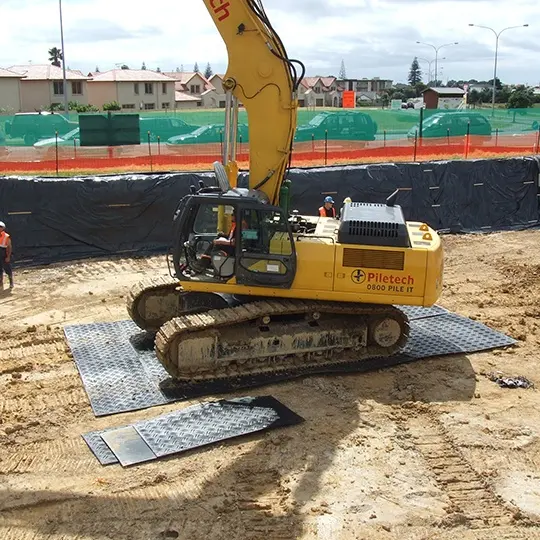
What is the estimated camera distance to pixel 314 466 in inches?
276

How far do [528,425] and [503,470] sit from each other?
3.58 feet

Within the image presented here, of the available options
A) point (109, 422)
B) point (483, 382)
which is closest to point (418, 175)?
point (483, 382)

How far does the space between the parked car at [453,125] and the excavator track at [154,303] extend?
2159 centimetres

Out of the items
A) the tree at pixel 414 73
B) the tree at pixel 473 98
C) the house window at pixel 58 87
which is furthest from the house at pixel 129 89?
the tree at pixel 414 73

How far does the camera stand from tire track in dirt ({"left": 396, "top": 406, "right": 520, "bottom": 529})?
20.5 ft

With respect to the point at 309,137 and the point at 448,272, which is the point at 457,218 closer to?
the point at 448,272

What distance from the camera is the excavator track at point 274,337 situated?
28.2 feet

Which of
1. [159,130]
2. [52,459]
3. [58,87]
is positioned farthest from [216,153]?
[58,87]

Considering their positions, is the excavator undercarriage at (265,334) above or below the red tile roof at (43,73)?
below

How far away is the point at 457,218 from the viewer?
18078 millimetres

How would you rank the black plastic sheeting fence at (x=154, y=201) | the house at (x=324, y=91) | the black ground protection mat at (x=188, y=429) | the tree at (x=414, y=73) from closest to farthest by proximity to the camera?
1. the black ground protection mat at (x=188, y=429)
2. the black plastic sheeting fence at (x=154, y=201)
3. the house at (x=324, y=91)
4. the tree at (x=414, y=73)

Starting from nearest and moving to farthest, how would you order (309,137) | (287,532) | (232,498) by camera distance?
(287,532) → (232,498) → (309,137)

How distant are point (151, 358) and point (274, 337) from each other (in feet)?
5.53

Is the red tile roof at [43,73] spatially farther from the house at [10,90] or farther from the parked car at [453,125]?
the parked car at [453,125]
